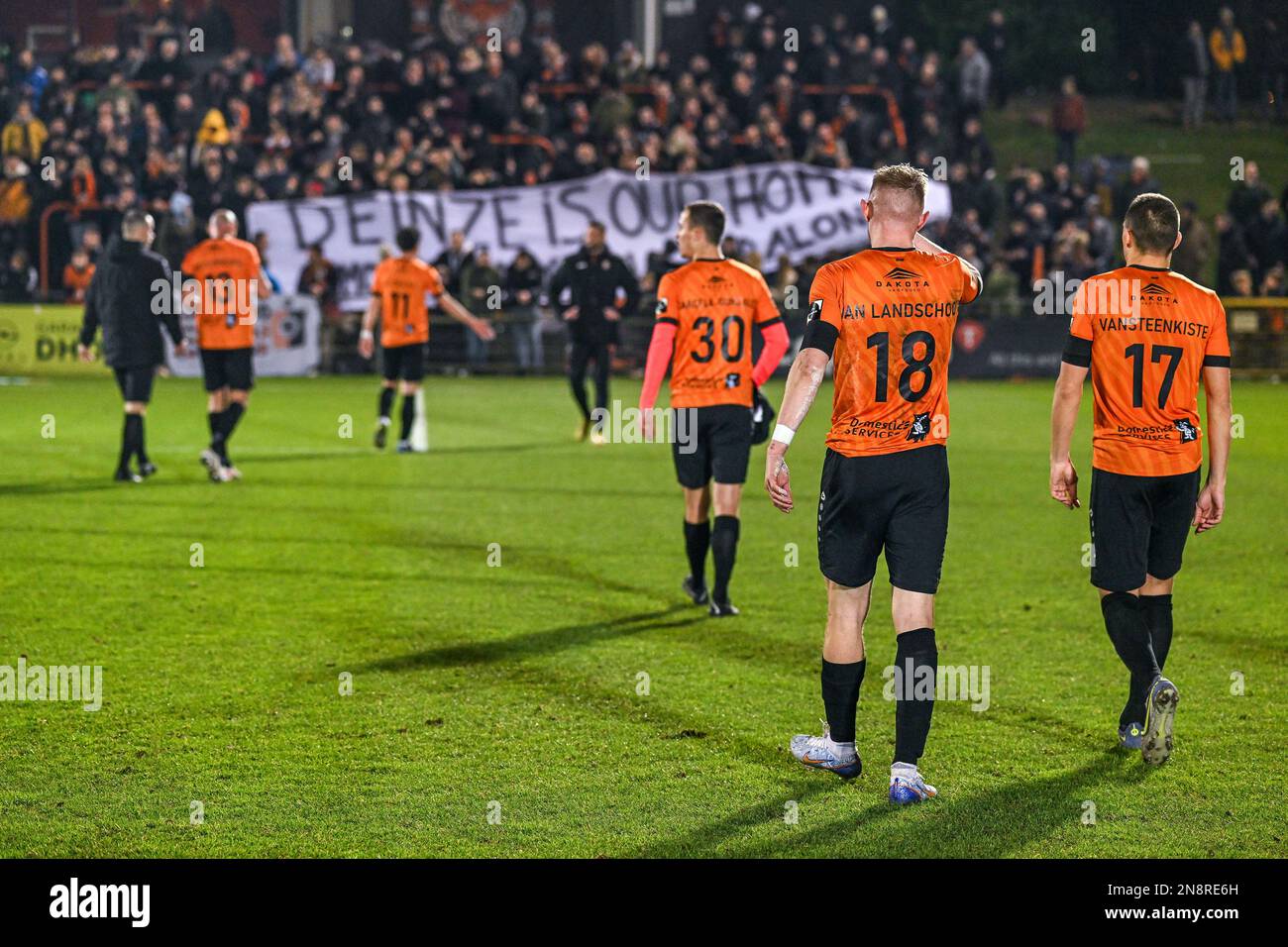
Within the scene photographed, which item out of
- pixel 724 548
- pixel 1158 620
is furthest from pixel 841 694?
pixel 724 548

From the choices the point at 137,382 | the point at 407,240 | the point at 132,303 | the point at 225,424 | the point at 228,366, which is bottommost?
the point at 225,424

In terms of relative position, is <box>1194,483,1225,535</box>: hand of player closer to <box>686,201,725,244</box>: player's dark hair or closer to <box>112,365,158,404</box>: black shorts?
<box>686,201,725,244</box>: player's dark hair

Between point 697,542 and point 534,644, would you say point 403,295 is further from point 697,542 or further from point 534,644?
point 534,644

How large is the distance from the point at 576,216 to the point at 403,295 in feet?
35.4

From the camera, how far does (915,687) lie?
17.5ft

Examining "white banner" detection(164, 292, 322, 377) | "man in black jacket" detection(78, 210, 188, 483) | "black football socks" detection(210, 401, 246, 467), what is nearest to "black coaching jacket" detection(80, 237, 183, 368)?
"man in black jacket" detection(78, 210, 188, 483)

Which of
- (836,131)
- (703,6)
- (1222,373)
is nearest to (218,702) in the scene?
(1222,373)

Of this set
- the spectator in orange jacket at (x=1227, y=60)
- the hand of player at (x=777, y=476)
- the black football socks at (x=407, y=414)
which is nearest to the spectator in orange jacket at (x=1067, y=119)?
the spectator in orange jacket at (x=1227, y=60)

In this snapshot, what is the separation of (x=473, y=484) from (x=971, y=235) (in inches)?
579

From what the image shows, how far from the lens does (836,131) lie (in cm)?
2772

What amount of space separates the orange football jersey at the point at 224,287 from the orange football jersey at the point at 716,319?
579 cm

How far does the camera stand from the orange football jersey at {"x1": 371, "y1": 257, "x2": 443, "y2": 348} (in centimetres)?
1533

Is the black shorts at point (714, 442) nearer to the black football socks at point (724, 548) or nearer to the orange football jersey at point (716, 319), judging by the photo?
the orange football jersey at point (716, 319)
